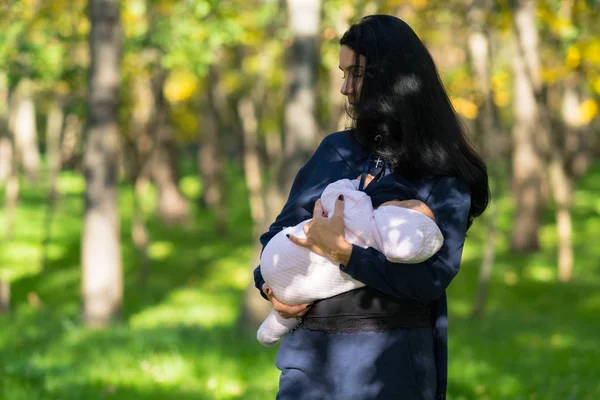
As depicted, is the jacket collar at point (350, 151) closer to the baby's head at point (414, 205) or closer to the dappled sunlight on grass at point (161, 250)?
the baby's head at point (414, 205)

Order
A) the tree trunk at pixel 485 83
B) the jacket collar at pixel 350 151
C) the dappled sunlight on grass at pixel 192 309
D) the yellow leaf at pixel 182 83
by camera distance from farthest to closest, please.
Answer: the yellow leaf at pixel 182 83 < the dappled sunlight on grass at pixel 192 309 < the tree trunk at pixel 485 83 < the jacket collar at pixel 350 151

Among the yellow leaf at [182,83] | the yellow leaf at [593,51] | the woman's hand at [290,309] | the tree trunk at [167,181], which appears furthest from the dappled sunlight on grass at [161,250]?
the woman's hand at [290,309]

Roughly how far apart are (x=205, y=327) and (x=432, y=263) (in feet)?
25.2

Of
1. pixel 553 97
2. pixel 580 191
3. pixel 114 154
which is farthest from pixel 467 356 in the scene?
pixel 553 97

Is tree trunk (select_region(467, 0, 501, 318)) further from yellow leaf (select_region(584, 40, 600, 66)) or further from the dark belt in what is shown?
the dark belt

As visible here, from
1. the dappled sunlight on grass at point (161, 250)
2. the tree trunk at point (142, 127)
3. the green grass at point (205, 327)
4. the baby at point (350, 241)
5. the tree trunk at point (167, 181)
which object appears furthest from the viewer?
the tree trunk at point (167, 181)

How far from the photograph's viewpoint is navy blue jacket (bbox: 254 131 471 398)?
285 cm

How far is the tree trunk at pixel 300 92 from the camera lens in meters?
9.81

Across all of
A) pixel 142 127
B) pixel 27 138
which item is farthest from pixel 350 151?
pixel 27 138

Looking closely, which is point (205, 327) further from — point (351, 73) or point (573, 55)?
point (351, 73)

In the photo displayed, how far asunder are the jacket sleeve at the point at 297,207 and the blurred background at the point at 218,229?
0.30 metres

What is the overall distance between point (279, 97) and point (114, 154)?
2261cm

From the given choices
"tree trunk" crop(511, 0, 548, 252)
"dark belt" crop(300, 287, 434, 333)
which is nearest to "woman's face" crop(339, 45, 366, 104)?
"dark belt" crop(300, 287, 434, 333)

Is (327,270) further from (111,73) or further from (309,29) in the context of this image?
(111,73)
